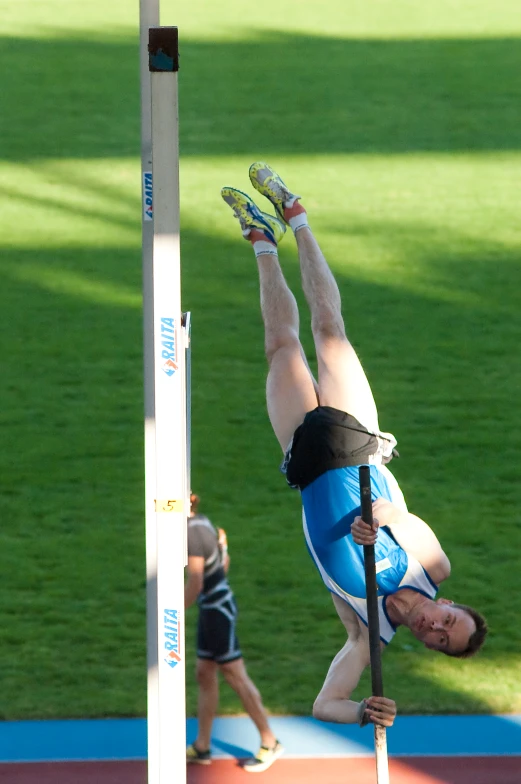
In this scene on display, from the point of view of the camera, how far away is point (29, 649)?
9633mm

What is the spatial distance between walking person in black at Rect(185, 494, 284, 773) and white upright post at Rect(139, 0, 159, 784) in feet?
8.13

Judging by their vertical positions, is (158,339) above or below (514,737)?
above

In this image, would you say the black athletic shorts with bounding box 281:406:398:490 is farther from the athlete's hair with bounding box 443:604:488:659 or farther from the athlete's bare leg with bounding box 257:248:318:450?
the athlete's hair with bounding box 443:604:488:659

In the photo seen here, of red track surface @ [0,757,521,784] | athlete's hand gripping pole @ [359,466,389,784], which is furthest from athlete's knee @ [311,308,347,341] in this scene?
red track surface @ [0,757,521,784]

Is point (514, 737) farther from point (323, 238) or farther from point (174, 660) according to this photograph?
point (323, 238)

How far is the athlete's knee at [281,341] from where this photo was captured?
646cm

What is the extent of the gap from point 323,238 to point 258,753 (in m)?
9.40

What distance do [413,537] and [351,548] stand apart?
0.94ft

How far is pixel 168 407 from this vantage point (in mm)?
4289

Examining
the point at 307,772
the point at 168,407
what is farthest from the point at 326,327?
the point at 307,772

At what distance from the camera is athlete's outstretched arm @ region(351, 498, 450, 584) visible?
567 cm

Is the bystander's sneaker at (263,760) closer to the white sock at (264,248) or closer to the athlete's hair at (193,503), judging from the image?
the athlete's hair at (193,503)

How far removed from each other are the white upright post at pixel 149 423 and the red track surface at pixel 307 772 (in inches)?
124

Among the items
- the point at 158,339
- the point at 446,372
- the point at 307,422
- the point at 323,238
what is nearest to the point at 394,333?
the point at 446,372
